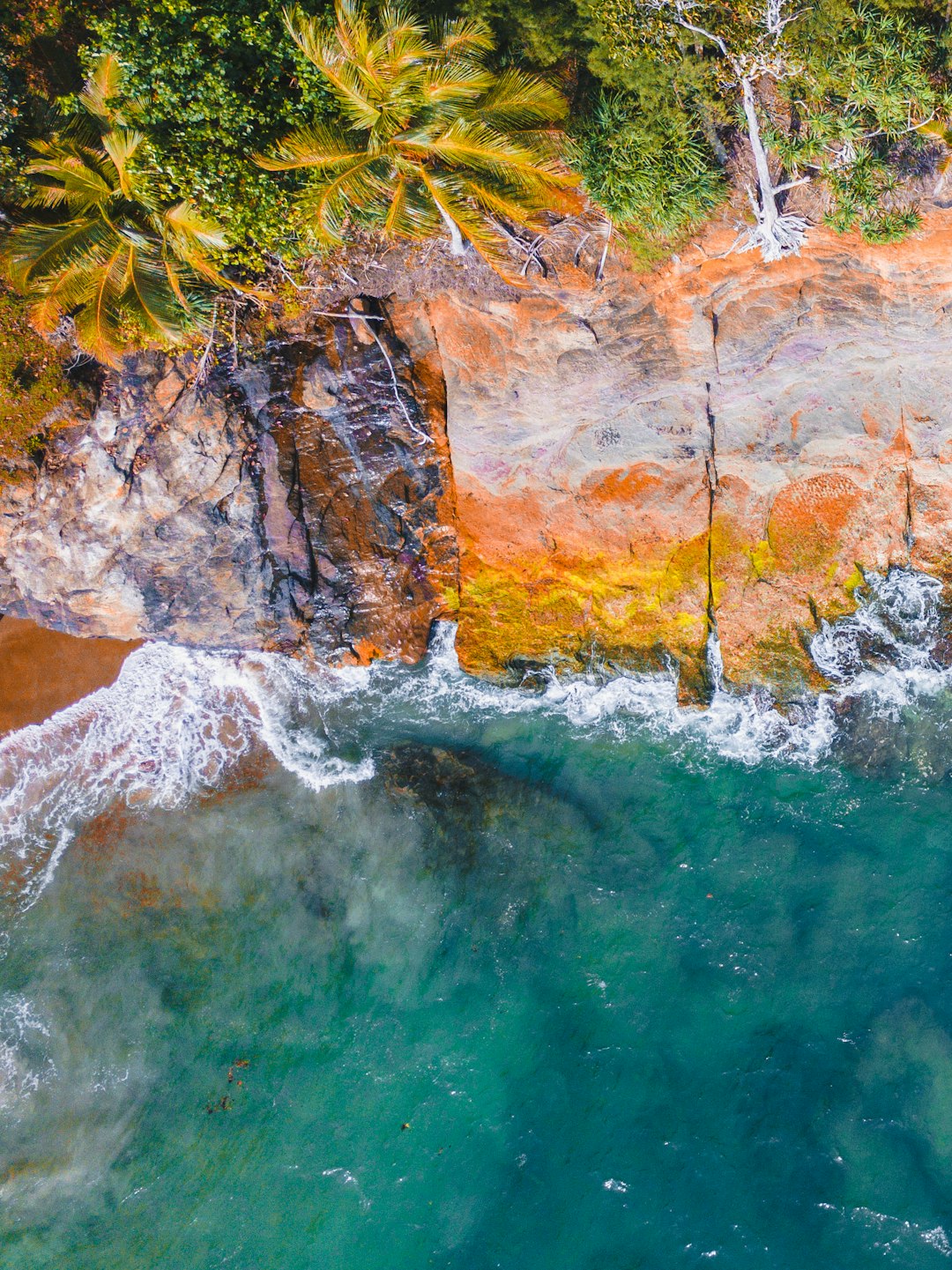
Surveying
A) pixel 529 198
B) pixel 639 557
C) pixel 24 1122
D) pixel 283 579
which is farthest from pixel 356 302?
pixel 24 1122

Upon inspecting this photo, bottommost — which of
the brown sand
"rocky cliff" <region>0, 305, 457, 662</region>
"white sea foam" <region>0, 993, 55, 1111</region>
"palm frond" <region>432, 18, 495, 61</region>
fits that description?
"white sea foam" <region>0, 993, 55, 1111</region>

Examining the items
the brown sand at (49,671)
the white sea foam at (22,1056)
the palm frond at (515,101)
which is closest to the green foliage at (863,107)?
the palm frond at (515,101)

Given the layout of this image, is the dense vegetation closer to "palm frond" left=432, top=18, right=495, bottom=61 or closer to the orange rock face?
"palm frond" left=432, top=18, right=495, bottom=61

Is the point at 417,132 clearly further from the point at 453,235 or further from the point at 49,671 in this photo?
the point at 49,671

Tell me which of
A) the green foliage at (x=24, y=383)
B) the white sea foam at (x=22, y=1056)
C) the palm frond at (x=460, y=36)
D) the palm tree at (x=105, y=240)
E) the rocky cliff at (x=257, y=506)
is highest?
the palm frond at (x=460, y=36)

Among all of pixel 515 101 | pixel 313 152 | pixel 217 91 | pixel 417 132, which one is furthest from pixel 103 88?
pixel 515 101

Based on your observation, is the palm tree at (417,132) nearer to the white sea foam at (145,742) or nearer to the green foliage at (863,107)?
the green foliage at (863,107)

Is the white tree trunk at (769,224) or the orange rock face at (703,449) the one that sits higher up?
the white tree trunk at (769,224)

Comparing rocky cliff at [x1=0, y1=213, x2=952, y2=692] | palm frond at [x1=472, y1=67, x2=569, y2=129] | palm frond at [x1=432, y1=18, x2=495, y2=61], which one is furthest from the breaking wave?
palm frond at [x1=432, y1=18, x2=495, y2=61]
